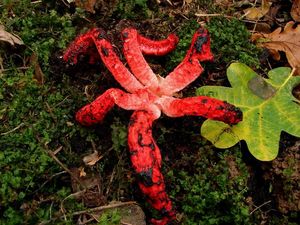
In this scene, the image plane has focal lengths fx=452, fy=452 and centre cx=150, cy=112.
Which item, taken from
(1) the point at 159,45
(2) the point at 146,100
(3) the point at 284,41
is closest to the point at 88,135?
(2) the point at 146,100

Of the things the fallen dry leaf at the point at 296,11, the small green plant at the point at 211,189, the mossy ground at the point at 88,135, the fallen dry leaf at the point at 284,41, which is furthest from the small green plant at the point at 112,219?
the fallen dry leaf at the point at 296,11

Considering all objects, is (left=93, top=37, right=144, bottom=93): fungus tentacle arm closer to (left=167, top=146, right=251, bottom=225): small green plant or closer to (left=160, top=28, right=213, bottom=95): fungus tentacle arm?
(left=160, top=28, right=213, bottom=95): fungus tentacle arm

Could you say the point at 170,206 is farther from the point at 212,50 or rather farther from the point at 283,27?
the point at 283,27

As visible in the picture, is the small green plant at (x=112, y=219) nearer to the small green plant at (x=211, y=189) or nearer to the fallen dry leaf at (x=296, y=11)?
the small green plant at (x=211, y=189)

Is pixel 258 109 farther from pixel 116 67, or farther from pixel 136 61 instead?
pixel 116 67

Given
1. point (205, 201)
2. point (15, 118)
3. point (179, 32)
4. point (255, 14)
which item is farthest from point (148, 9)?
point (205, 201)

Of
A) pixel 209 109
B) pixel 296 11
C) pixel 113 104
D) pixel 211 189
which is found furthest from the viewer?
pixel 296 11
